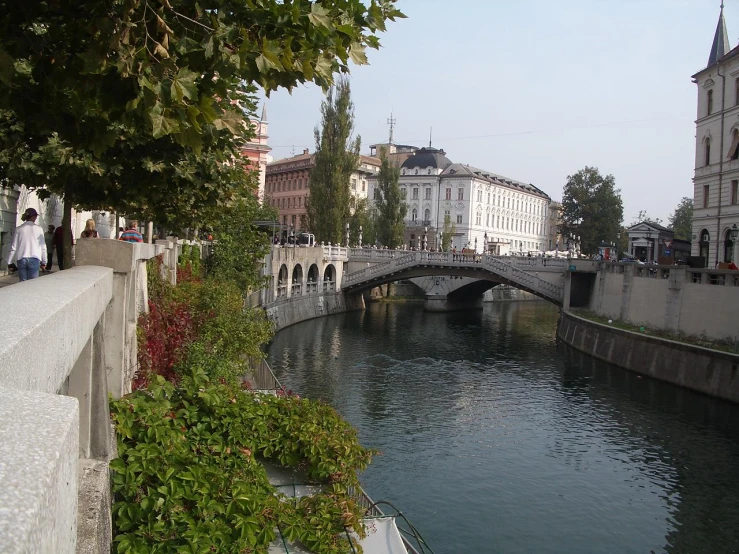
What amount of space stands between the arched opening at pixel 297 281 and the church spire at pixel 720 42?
30.8 meters

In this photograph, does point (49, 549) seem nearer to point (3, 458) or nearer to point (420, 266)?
point (3, 458)

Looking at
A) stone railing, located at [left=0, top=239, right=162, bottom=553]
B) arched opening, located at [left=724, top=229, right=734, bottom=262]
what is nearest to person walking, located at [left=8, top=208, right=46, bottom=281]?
stone railing, located at [left=0, top=239, right=162, bottom=553]

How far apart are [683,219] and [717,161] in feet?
334

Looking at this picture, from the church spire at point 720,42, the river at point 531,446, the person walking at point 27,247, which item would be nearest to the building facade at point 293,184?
the church spire at point 720,42

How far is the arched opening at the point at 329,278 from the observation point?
57844 mm

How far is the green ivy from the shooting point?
5926mm

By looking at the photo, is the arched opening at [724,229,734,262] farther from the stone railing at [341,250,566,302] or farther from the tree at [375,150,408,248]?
the tree at [375,150,408,248]

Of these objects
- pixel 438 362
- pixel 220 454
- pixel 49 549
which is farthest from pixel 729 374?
pixel 49 549

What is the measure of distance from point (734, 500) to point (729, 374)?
33.6ft

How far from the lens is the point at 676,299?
35094 millimetres

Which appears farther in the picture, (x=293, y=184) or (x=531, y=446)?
(x=293, y=184)

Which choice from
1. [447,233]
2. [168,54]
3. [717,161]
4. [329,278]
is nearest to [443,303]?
[329,278]

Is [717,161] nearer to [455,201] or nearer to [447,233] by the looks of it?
[447,233]

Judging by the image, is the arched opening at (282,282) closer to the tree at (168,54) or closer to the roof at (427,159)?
the tree at (168,54)
